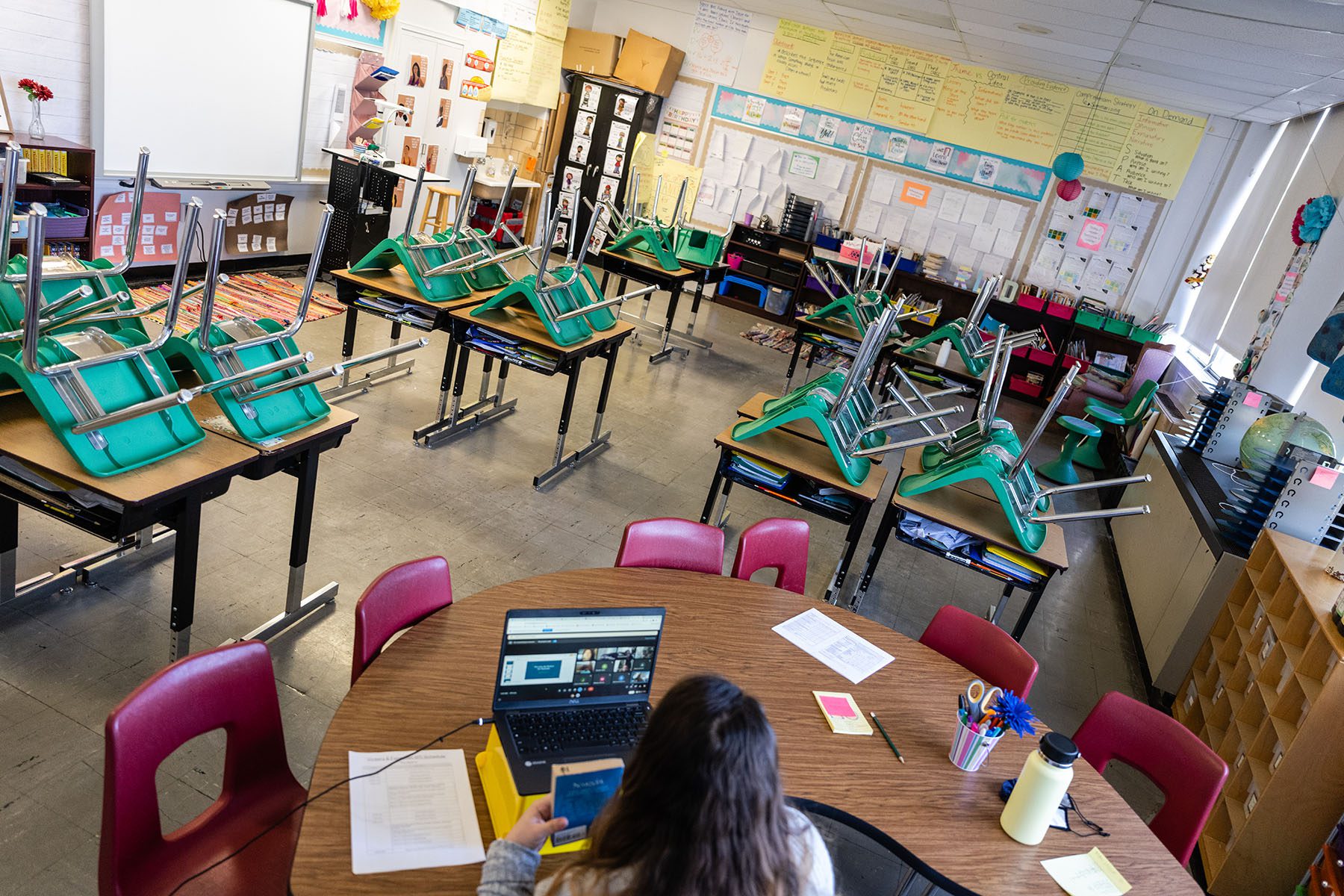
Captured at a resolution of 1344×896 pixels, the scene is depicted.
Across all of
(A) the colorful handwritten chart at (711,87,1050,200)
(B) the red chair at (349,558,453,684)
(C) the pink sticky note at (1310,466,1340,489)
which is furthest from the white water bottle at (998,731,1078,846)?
(A) the colorful handwritten chart at (711,87,1050,200)

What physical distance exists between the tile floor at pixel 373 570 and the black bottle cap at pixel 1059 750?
6.71 feet

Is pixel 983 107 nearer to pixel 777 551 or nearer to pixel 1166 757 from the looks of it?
pixel 777 551

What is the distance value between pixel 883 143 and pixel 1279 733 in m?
8.18

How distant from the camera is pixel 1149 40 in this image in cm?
566

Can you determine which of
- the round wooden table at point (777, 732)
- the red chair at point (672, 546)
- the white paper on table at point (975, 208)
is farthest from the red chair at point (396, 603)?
the white paper on table at point (975, 208)

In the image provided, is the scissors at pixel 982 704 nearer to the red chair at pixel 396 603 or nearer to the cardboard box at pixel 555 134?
the red chair at pixel 396 603

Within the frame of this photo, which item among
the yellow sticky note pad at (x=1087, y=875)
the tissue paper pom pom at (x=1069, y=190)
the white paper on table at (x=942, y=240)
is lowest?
the yellow sticky note pad at (x=1087, y=875)

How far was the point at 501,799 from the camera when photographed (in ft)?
5.35

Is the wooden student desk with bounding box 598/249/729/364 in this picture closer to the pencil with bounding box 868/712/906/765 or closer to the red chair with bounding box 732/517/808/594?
the red chair with bounding box 732/517/808/594

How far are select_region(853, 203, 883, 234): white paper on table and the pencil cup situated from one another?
28.7ft

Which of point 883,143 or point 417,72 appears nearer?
point 417,72

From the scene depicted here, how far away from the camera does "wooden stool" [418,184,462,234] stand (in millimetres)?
8547

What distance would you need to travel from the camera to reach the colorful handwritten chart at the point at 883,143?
9.53 meters

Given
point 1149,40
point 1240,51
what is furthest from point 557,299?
point 1240,51
